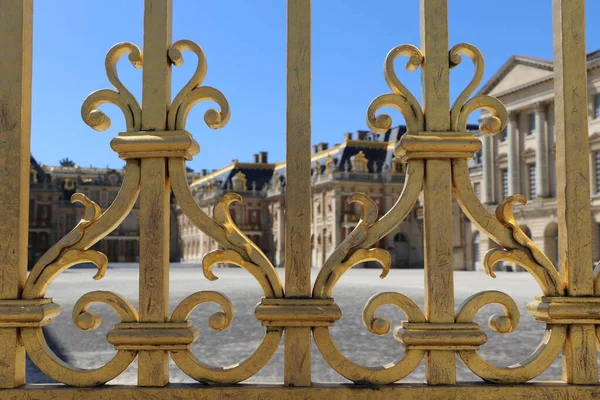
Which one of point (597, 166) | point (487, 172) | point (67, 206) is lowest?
point (67, 206)

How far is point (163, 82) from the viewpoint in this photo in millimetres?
1798

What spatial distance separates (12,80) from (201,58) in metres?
0.50

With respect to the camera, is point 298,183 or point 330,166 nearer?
point 298,183

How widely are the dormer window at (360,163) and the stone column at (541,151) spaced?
42.1 ft

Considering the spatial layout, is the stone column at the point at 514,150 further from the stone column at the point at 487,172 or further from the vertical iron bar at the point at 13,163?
the vertical iron bar at the point at 13,163

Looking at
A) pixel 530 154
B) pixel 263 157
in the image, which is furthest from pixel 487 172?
pixel 263 157

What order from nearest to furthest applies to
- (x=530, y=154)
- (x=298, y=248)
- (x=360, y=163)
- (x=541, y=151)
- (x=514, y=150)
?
1. (x=298, y=248)
2. (x=541, y=151)
3. (x=530, y=154)
4. (x=514, y=150)
5. (x=360, y=163)

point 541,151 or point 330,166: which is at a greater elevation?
point 330,166

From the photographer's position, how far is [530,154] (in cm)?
3550

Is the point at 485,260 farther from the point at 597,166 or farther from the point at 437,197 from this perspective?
the point at 597,166

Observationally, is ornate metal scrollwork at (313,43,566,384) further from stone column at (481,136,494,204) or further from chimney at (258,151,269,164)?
chimney at (258,151,269,164)

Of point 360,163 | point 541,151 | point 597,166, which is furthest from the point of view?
point 360,163

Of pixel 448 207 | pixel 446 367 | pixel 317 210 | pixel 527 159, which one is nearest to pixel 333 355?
pixel 446 367

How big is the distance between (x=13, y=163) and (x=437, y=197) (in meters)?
1.09
